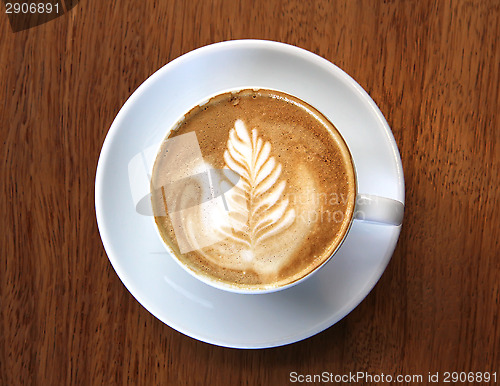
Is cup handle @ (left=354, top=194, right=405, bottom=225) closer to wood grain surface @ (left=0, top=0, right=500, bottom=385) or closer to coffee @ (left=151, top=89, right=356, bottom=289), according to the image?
coffee @ (left=151, top=89, right=356, bottom=289)

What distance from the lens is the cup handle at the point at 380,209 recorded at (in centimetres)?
100

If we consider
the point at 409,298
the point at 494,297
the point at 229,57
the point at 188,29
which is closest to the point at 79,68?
the point at 188,29

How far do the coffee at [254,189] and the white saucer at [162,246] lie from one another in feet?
0.29

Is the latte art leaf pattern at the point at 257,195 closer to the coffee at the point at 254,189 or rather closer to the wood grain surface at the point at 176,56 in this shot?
the coffee at the point at 254,189

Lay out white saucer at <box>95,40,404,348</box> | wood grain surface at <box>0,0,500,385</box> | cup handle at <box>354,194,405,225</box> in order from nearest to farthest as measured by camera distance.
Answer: cup handle at <box>354,194,405,225</box> < white saucer at <box>95,40,404,348</box> < wood grain surface at <box>0,0,500,385</box>

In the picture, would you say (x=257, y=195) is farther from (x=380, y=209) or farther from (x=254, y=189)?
(x=380, y=209)

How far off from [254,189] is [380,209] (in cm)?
26

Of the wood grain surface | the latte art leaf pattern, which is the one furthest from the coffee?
the wood grain surface

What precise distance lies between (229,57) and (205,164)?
0.84 feet

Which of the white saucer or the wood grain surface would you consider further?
the wood grain surface

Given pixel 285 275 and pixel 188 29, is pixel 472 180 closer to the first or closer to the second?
pixel 285 275

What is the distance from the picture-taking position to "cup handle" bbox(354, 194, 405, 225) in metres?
1.00

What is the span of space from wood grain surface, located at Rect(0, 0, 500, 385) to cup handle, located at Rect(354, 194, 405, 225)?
0.28m

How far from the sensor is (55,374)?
4.26 feet
